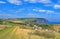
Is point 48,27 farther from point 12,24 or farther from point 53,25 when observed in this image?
point 12,24

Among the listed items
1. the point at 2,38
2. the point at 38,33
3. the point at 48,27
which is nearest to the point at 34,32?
the point at 38,33

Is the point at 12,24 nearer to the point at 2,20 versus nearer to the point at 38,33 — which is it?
the point at 2,20

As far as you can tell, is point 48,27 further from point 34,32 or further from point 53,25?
point 34,32

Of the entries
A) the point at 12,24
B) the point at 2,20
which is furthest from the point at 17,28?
the point at 2,20

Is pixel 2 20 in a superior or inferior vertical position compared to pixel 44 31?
superior

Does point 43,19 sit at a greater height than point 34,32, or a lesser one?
greater

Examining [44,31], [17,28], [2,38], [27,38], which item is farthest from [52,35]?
[2,38]

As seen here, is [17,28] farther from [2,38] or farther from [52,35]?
[52,35]
